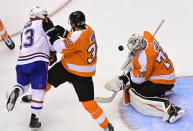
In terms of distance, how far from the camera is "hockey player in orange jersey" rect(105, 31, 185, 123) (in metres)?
3.32

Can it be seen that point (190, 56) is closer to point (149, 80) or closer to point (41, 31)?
point (149, 80)

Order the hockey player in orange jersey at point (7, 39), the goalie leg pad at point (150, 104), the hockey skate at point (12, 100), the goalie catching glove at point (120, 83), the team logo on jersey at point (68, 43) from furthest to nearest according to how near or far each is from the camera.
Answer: the hockey player in orange jersey at point (7, 39) < the goalie catching glove at point (120, 83) < the goalie leg pad at point (150, 104) < the hockey skate at point (12, 100) < the team logo on jersey at point (68, 43)

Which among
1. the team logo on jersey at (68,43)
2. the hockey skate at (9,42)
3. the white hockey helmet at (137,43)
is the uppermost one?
the team logo on jersey at (68,43)

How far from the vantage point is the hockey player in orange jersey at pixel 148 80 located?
3322mm

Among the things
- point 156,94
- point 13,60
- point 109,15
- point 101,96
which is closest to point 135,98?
point 156,94

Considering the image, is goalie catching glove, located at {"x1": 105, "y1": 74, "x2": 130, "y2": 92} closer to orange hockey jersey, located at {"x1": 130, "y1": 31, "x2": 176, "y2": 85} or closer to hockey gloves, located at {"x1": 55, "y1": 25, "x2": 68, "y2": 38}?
orange hockey jersey, located at {"x1": 130, "y1": 31, "x2": 176, "y2": 85}

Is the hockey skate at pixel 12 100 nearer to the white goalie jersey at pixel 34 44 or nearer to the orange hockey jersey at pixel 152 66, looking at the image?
the white goalie jersey at pixel 34 44

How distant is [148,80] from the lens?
11.4 ft

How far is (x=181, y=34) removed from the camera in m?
4.78

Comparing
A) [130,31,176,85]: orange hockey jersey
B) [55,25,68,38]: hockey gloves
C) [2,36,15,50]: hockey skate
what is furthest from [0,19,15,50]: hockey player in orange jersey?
[130,31,176,85]: orange hockey jersey

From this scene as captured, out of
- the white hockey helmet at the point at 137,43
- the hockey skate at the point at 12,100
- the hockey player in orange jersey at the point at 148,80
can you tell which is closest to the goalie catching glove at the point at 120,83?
the hockey player in orange jersey at the point at 148,80

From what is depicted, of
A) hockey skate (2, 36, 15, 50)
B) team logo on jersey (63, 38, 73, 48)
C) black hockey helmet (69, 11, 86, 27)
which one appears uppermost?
black hockey helmet (69, 11, 86, 27)

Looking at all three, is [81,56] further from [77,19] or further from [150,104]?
[150,104]

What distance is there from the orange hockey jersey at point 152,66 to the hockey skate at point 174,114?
28cm
